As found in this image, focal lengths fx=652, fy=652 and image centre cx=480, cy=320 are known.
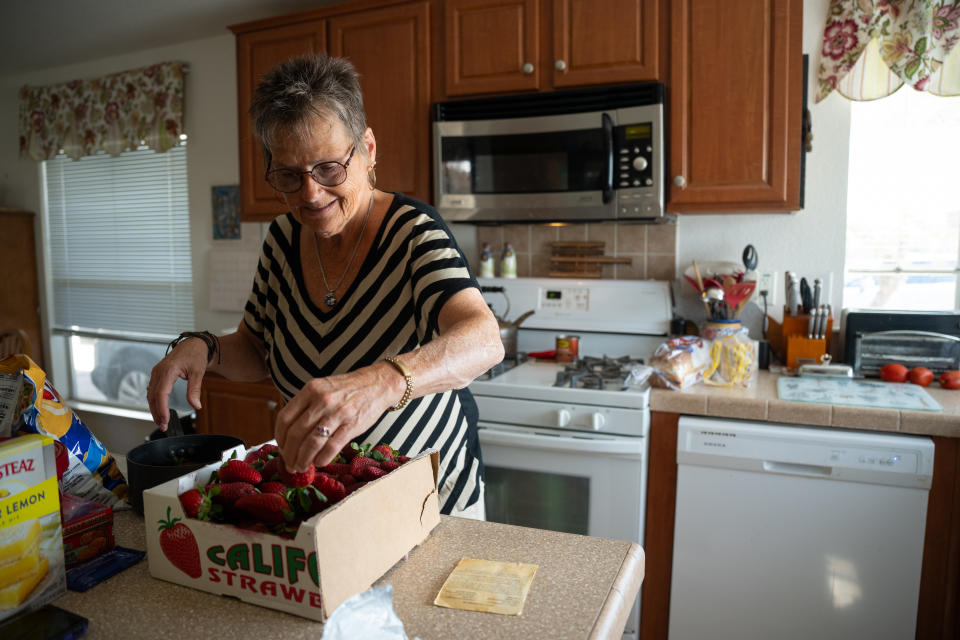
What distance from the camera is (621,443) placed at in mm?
1848

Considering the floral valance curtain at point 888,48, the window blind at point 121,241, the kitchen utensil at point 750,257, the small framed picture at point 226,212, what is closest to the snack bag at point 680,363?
the kitchen utensil at point 750,257

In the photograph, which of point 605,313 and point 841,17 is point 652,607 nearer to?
point 605,313

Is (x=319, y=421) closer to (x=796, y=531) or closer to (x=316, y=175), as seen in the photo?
(x=316, y=175)

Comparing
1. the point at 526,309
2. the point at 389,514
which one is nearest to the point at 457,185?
the point at 526,309

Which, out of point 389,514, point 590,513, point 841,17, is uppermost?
point 841,17

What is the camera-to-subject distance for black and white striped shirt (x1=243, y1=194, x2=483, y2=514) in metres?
1.09

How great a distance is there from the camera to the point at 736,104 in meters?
2.01

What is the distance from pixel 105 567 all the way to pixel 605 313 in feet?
6.15

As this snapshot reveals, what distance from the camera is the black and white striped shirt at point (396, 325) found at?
1.09 meters

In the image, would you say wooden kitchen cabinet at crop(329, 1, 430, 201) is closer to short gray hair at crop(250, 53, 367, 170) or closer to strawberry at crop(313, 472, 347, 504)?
short gray hair at crop(250, 53, 367, 170)

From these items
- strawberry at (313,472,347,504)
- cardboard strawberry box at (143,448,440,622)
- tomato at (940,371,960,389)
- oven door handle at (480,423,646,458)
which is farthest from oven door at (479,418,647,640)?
strawberry at (313,472,347,504)

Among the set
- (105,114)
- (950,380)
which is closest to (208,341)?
(950,380)

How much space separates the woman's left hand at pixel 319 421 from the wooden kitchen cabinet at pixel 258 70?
2.10 meters

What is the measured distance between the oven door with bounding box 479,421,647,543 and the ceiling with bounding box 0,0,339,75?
2.02m
